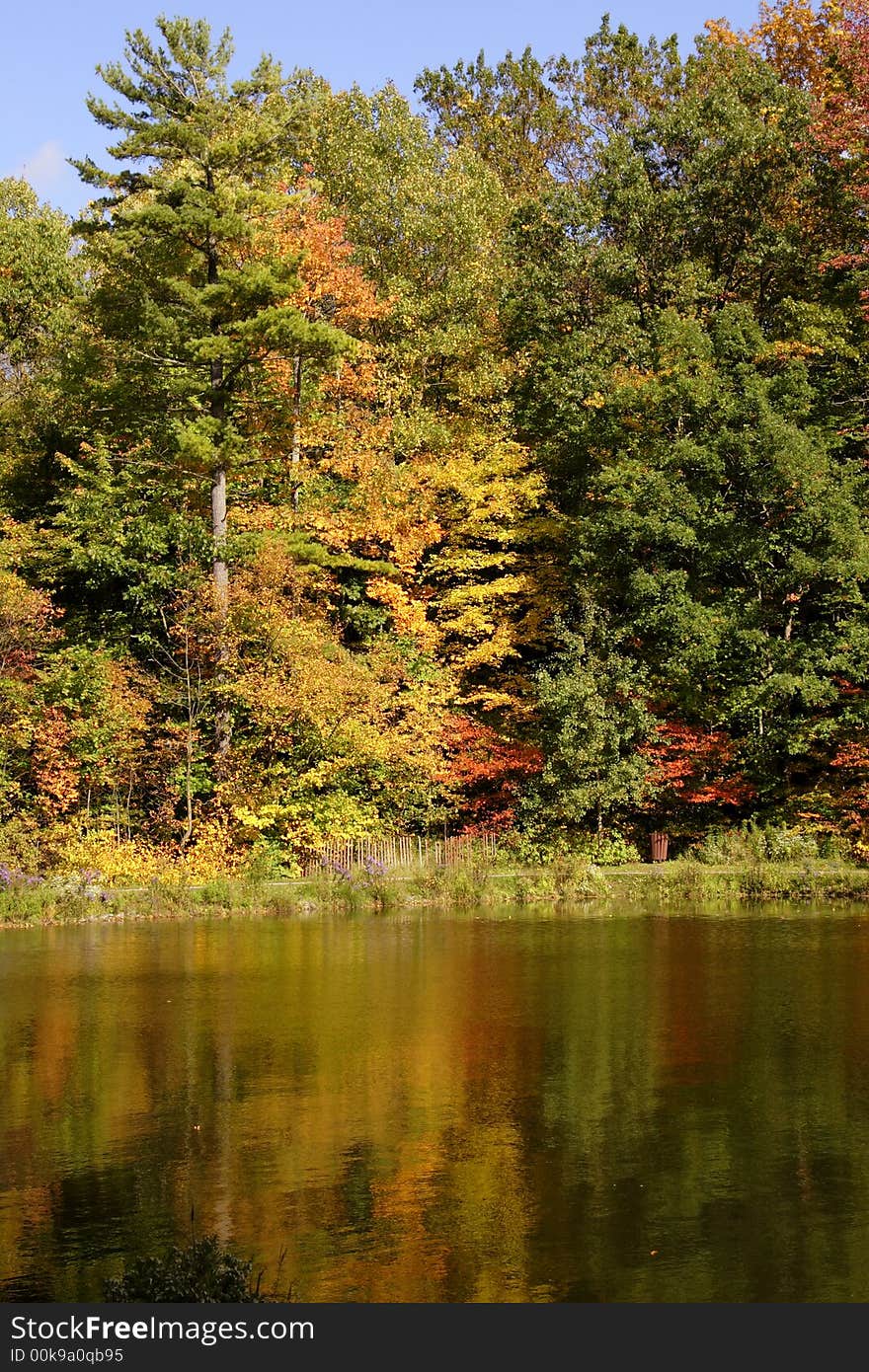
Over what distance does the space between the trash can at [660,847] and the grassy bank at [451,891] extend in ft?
7.19

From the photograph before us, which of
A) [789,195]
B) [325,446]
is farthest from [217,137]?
[789,195]

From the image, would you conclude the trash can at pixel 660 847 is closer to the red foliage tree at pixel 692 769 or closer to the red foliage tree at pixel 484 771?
the red foliage tree at pixel 692 769

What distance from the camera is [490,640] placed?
106 feet

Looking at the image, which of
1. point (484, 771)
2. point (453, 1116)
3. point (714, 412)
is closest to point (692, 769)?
point (484, 771)

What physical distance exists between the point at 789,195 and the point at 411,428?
1010 centimetres

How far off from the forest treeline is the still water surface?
7973 mm

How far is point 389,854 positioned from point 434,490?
9.96 metres

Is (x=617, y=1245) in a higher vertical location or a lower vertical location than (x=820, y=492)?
lower

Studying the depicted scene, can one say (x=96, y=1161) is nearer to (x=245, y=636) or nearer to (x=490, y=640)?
(x=245, y=636)

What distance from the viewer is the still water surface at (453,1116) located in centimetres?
873

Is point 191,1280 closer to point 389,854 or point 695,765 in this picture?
point 389,854

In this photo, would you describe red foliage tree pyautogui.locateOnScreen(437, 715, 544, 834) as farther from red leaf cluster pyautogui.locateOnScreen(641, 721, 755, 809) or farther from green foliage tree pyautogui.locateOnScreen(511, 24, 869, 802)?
green foliage tree pyautogui.locateOnScreen(511, 24, 869, 802)

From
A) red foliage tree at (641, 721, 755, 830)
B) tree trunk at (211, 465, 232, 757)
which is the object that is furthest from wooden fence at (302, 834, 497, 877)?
red foliage tree at (641, 721, 755, 830)

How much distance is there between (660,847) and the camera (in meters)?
28.3
